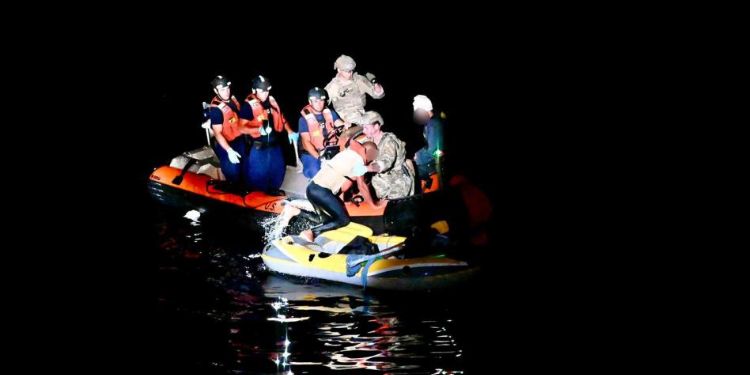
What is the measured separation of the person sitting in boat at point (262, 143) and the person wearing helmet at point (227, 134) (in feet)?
0.43

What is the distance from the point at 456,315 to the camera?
7945mm

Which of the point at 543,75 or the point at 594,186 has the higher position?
the point at 543,75

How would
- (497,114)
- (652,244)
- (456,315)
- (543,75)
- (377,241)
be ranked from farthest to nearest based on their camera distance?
(543,75) → (497,114) → (652,244) → (377,241) → (456,315)

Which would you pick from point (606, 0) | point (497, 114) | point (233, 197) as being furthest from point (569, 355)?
point (606, 0)

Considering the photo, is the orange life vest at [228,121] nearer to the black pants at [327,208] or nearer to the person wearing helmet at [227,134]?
the person wearing helmet at [227,134]

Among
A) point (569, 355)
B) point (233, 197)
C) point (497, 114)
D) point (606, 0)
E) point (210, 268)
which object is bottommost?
point (569, 355)

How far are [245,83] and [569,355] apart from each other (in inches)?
721

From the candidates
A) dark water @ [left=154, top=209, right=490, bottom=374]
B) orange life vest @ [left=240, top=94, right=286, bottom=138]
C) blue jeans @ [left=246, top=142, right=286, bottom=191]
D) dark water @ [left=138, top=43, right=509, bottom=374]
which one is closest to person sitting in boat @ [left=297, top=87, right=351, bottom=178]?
blue jeans @ [left=246, top=142, right=286, bottom=191]

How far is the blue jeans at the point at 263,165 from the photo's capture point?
35.5 feet

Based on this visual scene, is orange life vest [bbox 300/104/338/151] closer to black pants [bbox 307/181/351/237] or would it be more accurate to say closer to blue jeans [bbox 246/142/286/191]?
blue jeans [bbox 246/142/286/191]

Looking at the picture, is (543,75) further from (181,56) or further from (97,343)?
(97,343)

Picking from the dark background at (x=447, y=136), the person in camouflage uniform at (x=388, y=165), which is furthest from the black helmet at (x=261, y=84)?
the dark background at (x=447, y=136)

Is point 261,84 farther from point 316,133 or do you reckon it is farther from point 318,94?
point 316,133

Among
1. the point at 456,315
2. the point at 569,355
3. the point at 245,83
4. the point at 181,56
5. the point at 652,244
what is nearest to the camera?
the point at 569,355
